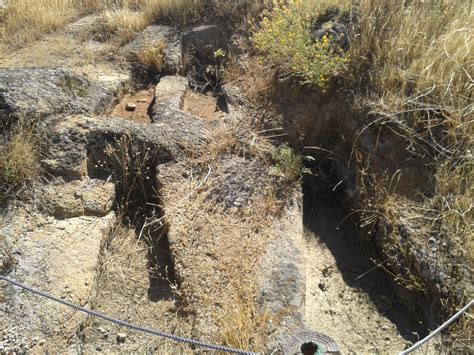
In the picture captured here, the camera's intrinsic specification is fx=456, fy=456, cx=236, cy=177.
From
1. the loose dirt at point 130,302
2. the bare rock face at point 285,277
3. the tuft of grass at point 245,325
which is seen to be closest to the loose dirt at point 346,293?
the bare rock face at point 285,277

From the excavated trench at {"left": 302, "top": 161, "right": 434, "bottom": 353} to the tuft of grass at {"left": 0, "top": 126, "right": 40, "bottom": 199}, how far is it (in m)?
2.82

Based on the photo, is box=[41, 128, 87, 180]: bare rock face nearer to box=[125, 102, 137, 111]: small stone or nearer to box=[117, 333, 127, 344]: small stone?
box=[125, 102, 137, 111]: small stone

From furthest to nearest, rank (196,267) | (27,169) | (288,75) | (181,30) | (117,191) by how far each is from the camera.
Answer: (181,30) → (288,75) → (117,191) → (27,169) → (196,267)

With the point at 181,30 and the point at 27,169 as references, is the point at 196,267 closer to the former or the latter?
the point at 27,169

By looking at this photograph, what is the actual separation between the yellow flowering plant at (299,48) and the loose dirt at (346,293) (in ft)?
4.86

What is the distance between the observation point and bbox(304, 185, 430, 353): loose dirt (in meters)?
3.88

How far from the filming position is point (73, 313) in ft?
12.0

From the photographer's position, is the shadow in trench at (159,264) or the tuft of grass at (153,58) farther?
the tuft of grass at (153,58)

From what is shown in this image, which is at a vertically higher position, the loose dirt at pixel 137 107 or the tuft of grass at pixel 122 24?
the tuft of grass at pixel 122 24

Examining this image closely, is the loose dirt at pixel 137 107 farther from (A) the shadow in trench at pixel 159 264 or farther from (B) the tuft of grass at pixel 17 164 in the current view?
(A) the shadow in trench at pixel 159 264

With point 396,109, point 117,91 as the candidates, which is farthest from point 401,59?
point 117,91

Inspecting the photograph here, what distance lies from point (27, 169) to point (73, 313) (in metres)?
1.56

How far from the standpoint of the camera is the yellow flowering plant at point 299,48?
5027mm

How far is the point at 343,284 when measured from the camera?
14.2ft
